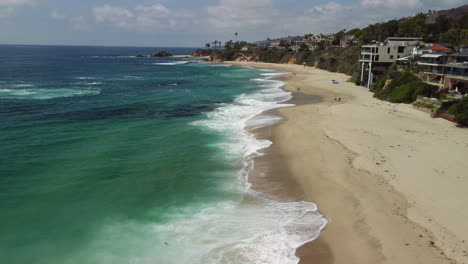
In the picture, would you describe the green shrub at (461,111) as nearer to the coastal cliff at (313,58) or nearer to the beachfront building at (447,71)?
the beachfront building at (447,71)

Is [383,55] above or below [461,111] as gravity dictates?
above

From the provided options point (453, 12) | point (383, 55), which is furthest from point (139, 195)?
point (453, 12)

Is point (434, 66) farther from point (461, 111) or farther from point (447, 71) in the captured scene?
point (461, 111)

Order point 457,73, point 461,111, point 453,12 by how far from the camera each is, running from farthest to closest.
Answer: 1. point 453,12
2. point 457,73
3. point 461,111

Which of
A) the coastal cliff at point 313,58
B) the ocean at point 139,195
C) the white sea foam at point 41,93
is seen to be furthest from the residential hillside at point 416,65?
the white sea foam at point 41,93

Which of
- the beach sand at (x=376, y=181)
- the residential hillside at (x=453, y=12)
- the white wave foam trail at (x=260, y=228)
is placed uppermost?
the residential hillside at (x=453, y=12)
